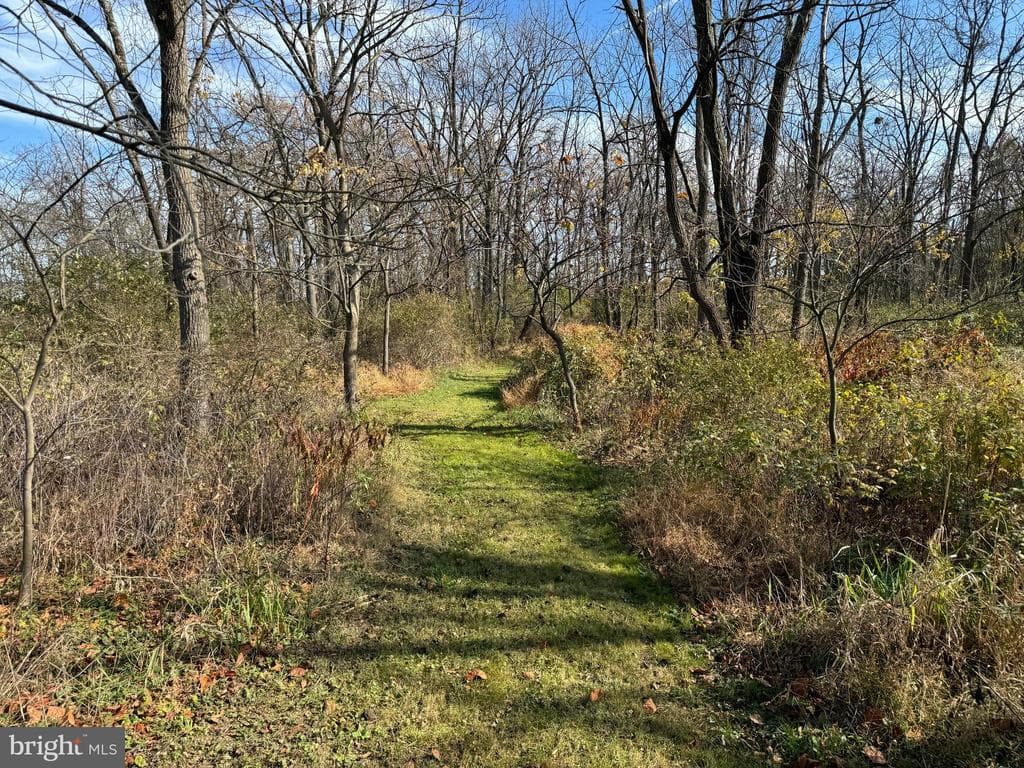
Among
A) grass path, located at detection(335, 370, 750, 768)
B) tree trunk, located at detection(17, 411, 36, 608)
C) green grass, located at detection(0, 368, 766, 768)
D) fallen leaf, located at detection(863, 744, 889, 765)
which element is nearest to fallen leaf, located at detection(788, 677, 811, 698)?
green grass, located at detection(0, 368, 766, 768)

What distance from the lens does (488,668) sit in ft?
10.1

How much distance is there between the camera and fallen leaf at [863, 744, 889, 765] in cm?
238

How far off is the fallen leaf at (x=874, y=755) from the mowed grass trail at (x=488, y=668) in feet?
1.50

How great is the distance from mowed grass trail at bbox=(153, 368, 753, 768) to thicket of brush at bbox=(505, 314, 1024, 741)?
507 millimetres

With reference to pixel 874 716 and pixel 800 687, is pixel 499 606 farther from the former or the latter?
pixel 874 716

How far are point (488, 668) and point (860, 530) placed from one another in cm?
283

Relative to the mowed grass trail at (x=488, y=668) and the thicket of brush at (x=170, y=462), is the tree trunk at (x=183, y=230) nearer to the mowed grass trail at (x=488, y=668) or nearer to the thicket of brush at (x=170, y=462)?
the thicket of brush at (x=170, y=462)

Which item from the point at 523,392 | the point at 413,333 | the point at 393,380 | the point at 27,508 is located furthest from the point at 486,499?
the point at 413,333

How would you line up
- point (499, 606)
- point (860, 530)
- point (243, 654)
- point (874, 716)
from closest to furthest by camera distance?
1. point (874, 716)
2. point (243, 654)
3. point (499, 606)
4. point (860, 530)

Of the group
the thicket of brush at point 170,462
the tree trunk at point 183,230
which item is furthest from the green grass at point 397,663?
the tree trunk at point 183,230

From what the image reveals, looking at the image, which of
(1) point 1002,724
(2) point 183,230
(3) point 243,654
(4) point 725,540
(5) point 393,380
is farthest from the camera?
(5) point 393,380

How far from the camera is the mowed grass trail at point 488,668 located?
8.16 ft

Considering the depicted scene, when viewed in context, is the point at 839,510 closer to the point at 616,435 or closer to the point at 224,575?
the point at 616,435

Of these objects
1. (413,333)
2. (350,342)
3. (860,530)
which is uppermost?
(413,333)
